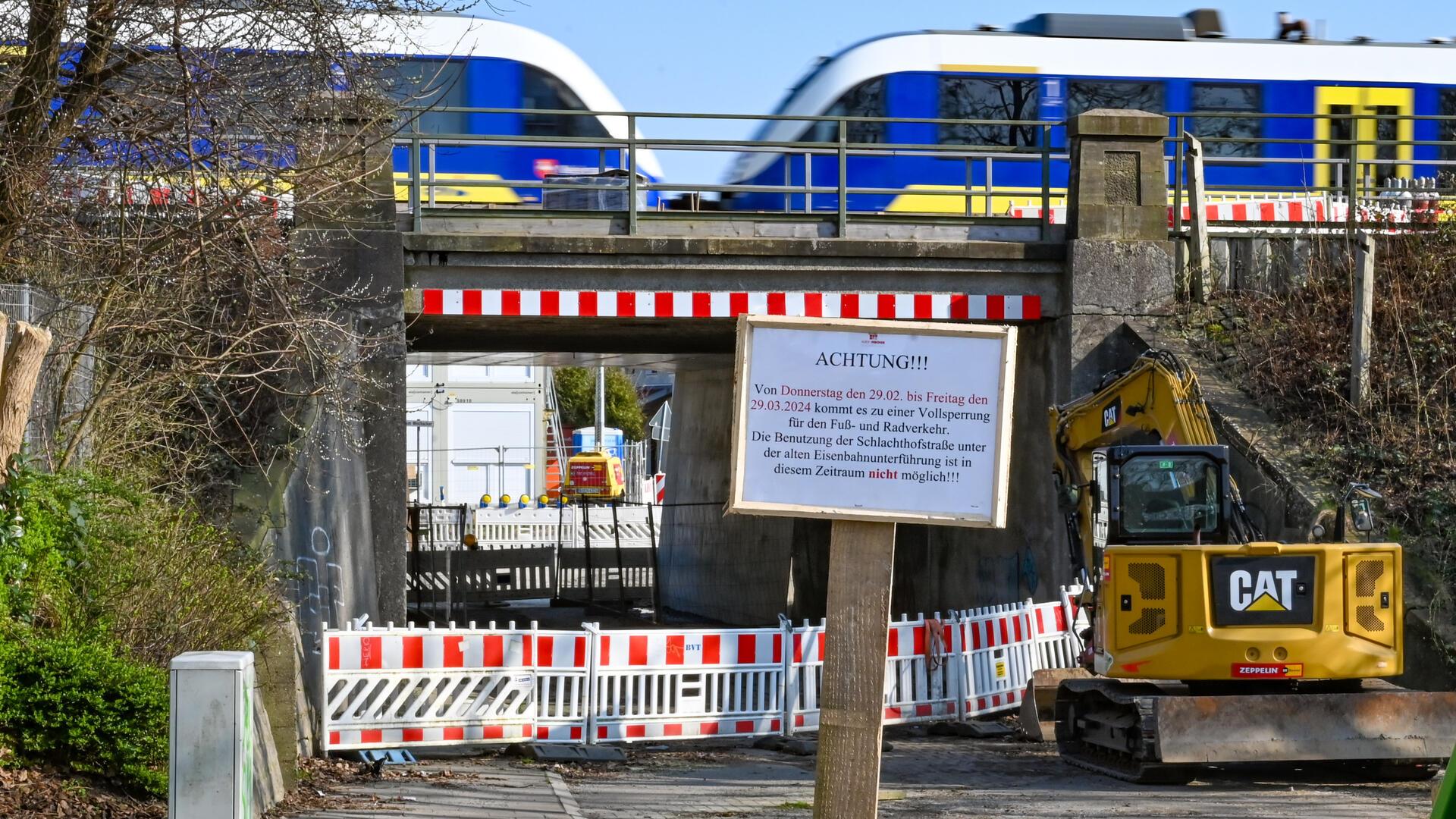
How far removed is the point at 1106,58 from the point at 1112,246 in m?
8.48

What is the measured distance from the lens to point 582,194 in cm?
2027

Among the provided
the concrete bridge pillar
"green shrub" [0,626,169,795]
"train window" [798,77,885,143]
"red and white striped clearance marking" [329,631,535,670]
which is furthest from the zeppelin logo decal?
"train window" [798,77,885,143]

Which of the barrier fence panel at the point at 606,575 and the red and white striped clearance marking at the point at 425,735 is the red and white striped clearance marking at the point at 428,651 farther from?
the barrier fence panel at the point at 606,575

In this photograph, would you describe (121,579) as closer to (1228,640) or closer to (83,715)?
(83,715)

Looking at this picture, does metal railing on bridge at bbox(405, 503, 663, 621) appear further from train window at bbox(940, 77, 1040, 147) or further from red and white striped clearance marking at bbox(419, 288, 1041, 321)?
red and white striped clearance marking at bbox(419, 288, 1041, 321)

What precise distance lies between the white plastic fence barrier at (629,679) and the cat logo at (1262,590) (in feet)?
7.94

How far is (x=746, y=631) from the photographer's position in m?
13.3

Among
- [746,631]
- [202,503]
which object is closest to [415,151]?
[202,503]

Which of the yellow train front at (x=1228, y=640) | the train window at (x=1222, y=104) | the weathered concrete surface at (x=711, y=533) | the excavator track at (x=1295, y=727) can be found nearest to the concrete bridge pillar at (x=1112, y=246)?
the yellow train front at (x=1228, y=640)

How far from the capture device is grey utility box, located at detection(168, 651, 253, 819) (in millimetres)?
6586

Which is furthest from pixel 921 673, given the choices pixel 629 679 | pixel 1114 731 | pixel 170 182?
pixel 170 182

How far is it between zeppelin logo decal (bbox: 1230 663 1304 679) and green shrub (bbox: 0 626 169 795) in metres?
6.82

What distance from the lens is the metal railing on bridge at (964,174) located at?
1630cm

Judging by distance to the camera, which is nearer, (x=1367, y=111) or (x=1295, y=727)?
(x=1295, y=727)
